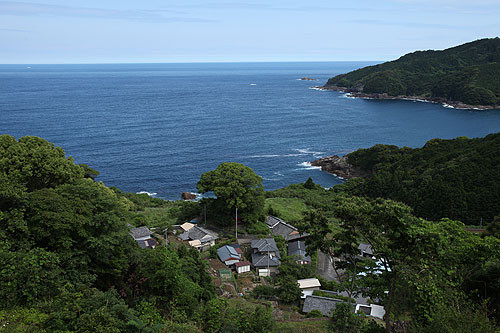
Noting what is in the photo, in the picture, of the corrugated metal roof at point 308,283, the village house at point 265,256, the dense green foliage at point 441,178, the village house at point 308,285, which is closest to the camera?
the village house at point 308,285

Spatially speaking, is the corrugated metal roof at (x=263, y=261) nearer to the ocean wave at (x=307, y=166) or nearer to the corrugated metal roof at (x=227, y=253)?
the corrugated metal roof at (x=227, y=253)

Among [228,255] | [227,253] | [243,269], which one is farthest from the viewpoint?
[227,253]

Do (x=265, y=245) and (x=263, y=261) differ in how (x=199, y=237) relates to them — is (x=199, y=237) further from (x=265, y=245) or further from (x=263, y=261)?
(x=263, y=261)

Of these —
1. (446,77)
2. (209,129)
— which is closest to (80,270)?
(209,129)

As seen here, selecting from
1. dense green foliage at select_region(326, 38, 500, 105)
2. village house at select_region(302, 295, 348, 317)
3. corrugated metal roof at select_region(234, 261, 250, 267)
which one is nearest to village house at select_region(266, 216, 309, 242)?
corrugated metal roof at select_region(234, 261, 250, 267)

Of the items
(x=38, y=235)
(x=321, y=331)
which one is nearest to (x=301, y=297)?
(x=321, y=331)

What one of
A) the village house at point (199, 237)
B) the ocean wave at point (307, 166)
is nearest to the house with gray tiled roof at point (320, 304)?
the village house at point (199, 237)

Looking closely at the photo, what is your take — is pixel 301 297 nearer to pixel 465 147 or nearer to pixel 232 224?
pixel 232 224
